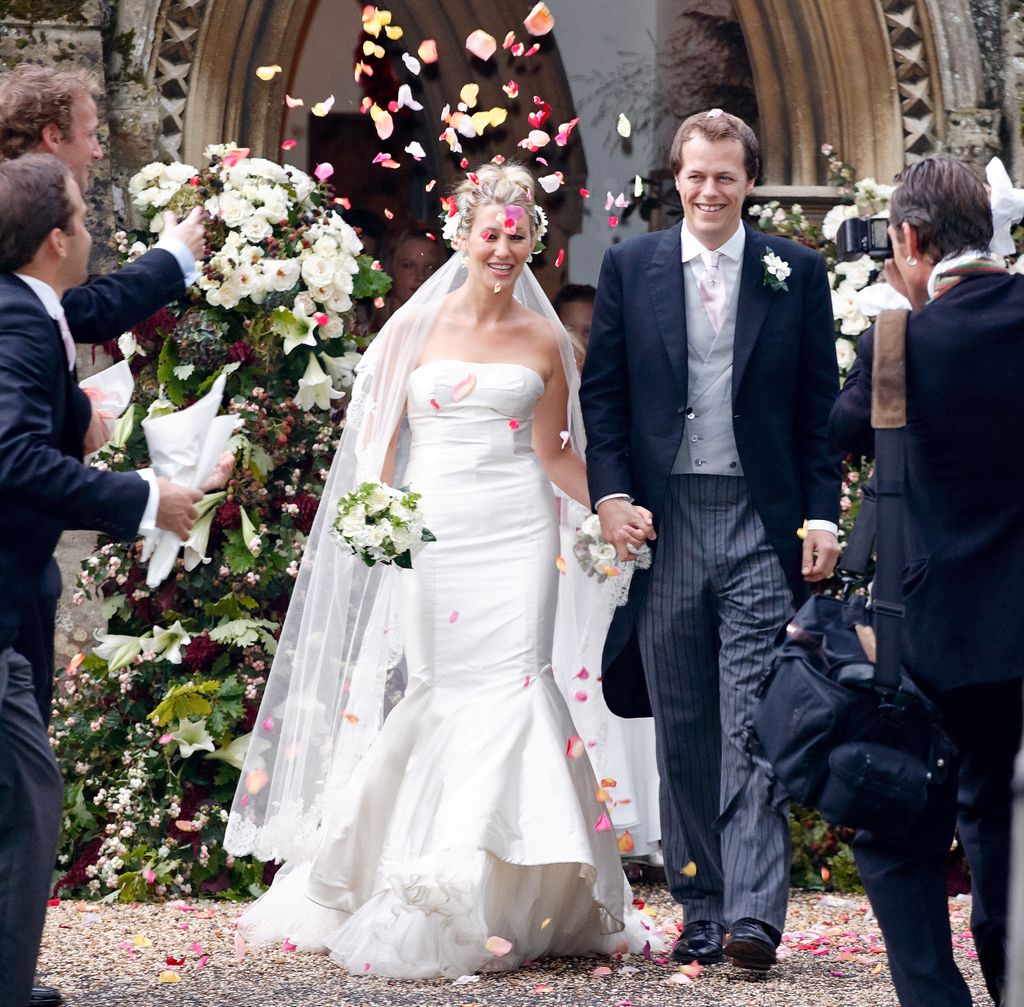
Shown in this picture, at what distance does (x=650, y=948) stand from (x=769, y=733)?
168 cm

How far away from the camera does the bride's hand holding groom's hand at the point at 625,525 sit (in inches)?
183

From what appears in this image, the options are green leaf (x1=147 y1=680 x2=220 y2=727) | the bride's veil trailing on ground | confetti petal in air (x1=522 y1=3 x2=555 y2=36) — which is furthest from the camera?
confetti petal in air (x1=522 y1=3 x2=555 y2=36)

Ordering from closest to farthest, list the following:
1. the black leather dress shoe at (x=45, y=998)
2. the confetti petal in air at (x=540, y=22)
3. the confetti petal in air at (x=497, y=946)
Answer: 1. the black leather dress shoe at (x=45, y=998)
2. the confetti petal in air at (x=497, y=946)
3. the confetti petal in air at (x=540, y=22)

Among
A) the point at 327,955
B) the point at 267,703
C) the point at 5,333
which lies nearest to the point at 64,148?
the point at 5,333

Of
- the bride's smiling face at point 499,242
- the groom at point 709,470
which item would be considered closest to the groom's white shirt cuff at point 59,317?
the groom at point 709,470

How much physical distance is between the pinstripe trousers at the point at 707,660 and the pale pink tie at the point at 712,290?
0.46m

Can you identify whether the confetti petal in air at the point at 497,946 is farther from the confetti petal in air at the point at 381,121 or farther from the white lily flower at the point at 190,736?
the confetti petal in air at the point at 381,121

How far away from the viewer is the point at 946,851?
3.45 m

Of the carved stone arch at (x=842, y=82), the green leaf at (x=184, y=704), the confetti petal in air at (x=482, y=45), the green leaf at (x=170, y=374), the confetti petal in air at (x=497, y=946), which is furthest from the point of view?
the confetti petal in air at (x=482, y=45)

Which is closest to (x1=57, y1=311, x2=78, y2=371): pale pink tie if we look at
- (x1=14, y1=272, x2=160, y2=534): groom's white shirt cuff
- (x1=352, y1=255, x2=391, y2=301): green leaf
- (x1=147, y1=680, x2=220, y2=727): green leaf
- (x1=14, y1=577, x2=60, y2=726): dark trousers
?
(x1=14, y1=272, x2=160, y2=534): groom's white shirt cuff

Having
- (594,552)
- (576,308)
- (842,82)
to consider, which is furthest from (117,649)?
(842,82)

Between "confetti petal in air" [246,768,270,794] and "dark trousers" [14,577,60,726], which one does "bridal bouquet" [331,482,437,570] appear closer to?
"confetti petal in air" [246,768,270,794]

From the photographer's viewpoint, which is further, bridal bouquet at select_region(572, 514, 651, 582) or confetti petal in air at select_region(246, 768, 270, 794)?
confetti petal in air at select_region(246, 768, 270, 794)

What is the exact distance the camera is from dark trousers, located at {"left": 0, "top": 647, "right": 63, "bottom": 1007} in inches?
128
